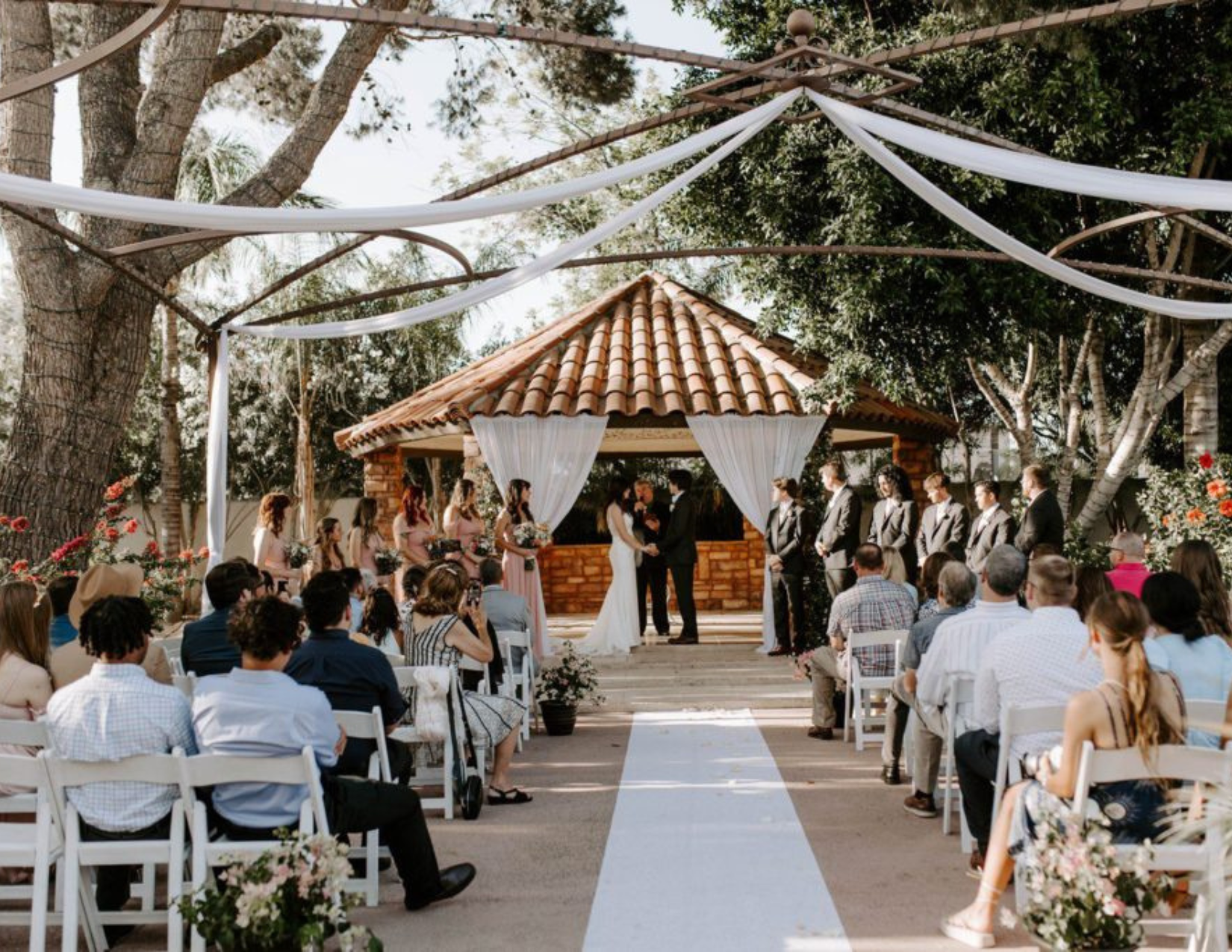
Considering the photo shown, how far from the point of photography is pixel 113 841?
13.6ft

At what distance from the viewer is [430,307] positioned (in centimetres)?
755

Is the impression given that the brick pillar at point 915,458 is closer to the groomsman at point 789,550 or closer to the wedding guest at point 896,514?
the groomsman at point 789,550

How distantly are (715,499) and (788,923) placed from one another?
15684 millimetres

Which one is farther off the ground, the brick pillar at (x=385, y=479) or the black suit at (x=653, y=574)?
the brick pillar at (x=385, y=479)

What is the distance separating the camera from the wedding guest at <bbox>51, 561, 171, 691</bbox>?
5.12 m

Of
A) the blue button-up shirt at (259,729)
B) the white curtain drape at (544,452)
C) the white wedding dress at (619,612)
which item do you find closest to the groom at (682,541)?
the white wedding dress at (619,612)

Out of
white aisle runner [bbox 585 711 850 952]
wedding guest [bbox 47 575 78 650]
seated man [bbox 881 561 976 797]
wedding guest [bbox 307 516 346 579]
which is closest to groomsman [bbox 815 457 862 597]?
white aisle runner [bbox 585 711 850 952]

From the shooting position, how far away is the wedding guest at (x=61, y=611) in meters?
5.84

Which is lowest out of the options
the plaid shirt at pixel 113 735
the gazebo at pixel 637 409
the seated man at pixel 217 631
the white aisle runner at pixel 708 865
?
the white aisle runner at pixel 708 865

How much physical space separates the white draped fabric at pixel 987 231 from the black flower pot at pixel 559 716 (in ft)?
13.4

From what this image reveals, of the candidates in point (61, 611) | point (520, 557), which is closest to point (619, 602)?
point (520, 557)

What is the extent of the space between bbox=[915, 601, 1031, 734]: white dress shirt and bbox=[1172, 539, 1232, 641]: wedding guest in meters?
0.69

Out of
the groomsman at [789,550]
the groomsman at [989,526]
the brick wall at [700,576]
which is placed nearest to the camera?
the groomsman at [989,526]

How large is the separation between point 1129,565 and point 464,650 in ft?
12.6
